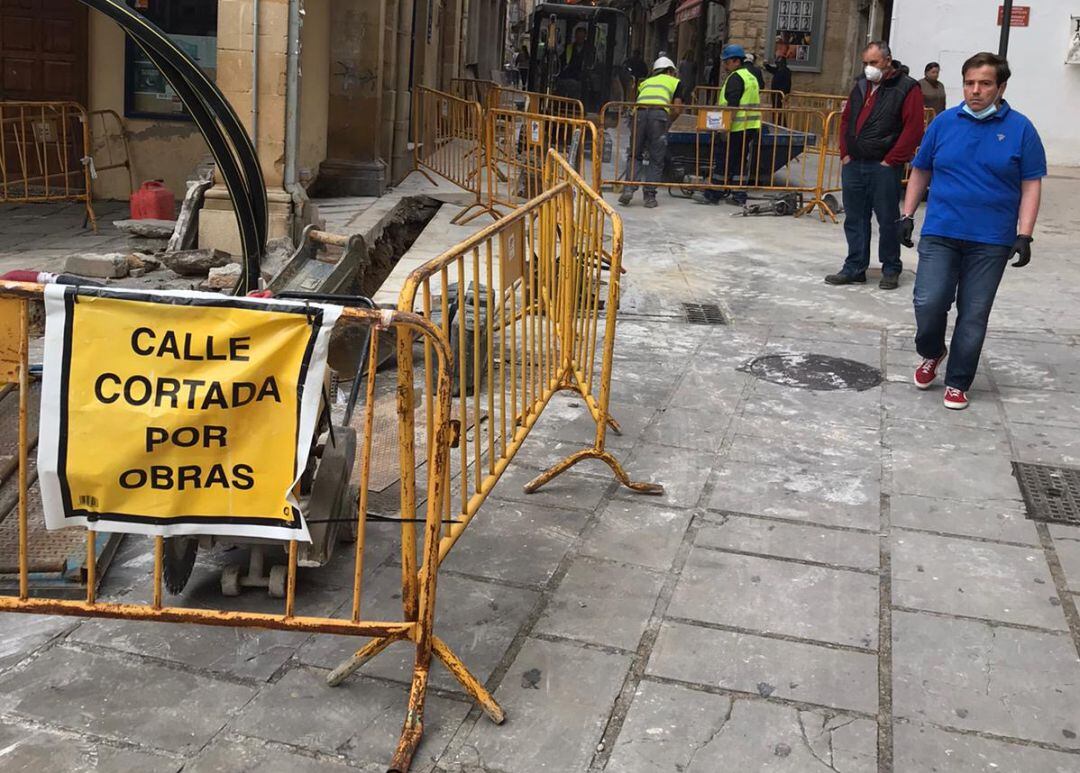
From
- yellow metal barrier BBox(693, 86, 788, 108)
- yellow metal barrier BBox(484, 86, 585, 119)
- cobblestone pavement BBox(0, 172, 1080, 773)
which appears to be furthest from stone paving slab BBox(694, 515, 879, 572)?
yellow metal barrier BBox(693, 86, 788, 108)

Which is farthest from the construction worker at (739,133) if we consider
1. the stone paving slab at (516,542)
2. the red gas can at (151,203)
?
the stone paving slab at (516,542)

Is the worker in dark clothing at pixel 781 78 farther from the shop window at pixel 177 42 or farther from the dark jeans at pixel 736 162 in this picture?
the shop window at pixel 177 42

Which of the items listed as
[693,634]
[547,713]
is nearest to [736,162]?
[693,634]

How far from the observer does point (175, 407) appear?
309 cm

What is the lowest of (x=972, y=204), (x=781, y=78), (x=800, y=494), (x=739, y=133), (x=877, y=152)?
(x=800, y=494)

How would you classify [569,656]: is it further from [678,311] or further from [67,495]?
[678,311]

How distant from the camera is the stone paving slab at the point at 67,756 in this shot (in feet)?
10.3

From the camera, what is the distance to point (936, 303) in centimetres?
662

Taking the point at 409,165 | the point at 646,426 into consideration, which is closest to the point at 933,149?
the point at 646,426

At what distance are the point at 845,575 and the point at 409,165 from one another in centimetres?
1221

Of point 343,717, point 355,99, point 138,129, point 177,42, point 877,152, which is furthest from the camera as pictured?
point 355,99

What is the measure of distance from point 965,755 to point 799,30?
22.7m

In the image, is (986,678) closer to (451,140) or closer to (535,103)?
(451,140)

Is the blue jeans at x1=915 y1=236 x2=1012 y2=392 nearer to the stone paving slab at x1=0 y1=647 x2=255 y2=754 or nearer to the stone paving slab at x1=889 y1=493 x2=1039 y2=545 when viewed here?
the stone paving slab at x1=889 y1=493 x2=1039 y2=545
